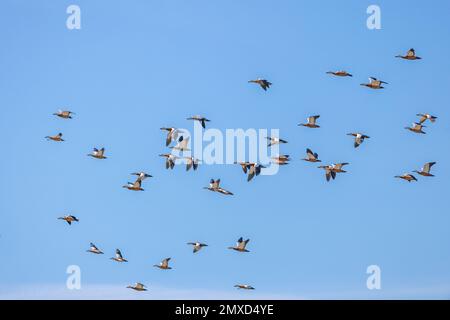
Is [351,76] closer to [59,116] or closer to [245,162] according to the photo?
[245,162]

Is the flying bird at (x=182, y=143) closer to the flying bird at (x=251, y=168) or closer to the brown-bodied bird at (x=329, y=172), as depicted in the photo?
the flying bird at (x=251, y=168)

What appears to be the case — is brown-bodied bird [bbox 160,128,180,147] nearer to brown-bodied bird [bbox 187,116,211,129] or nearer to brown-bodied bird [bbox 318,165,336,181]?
brown-bodied bird [bbox 187,116,211,129]

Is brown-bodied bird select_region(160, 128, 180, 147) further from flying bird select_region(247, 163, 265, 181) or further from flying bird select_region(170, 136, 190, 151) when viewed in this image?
flying bird select_region(247, 163, 265, 181)

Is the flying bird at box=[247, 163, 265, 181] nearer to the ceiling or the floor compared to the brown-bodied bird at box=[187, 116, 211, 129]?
nearer to the floor

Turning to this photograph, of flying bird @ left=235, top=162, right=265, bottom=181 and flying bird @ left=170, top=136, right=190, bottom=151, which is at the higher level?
flying bird @ left=170, top=136, right=190, bottom=151

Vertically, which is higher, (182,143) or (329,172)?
(182,143)

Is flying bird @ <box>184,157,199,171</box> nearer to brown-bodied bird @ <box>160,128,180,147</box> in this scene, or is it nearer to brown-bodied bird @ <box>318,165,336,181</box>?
brown-bodied bird @ <box>160,128,180,147</box>

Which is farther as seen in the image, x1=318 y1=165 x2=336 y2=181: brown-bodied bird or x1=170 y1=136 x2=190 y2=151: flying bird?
x1=170 y1=136 x2=190 y2=151: flying bird

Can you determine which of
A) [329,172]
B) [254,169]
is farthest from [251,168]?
[329,172]

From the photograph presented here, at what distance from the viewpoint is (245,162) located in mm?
119375

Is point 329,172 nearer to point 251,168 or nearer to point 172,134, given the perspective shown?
point 251,168

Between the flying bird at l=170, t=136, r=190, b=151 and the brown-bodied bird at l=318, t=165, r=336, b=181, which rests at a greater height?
the flying bird at l=170, t=136, r=190, b=151
